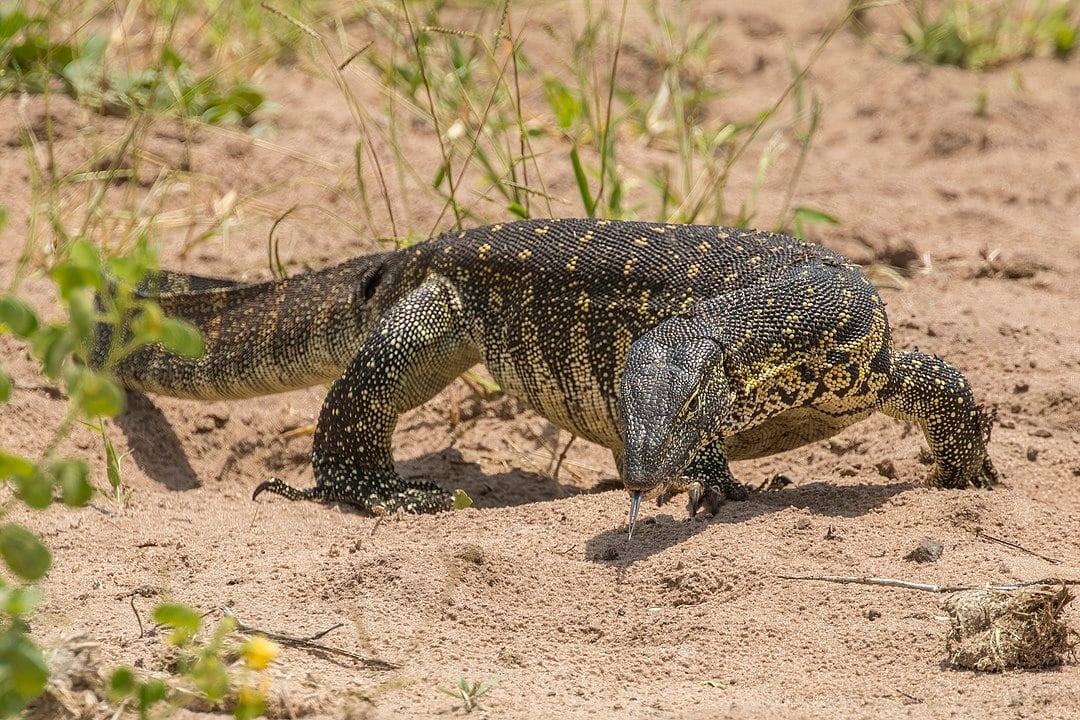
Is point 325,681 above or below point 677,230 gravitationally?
below

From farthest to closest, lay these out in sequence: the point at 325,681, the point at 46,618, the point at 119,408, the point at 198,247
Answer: the point at 198,247 < the point at 46,618 < the point at 325,681 < the point at 119,408

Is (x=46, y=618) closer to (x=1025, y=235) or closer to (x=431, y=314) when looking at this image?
(x=431, y=314)

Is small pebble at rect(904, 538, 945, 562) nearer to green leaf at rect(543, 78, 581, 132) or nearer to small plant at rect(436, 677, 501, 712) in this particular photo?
small plant at rect(436, 677, 501, 712)

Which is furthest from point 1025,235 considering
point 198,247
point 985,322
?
point 198,247

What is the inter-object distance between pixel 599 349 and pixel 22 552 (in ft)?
13.5

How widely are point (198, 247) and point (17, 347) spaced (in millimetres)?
1836

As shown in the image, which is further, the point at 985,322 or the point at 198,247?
the point at 198,247

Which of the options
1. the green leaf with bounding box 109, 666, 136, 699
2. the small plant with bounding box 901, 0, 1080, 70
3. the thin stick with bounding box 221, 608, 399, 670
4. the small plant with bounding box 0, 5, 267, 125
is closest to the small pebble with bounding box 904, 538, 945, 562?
the thin stick with bounding box 221, 608, 399, 670

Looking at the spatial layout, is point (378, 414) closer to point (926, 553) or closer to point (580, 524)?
point (580, 524)

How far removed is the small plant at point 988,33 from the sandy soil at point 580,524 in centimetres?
185

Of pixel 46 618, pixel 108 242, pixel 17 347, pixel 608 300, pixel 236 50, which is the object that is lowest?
pixel 46 618

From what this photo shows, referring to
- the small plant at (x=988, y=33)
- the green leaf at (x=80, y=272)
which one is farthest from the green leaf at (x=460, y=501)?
the small plant at (x=988, y=33)

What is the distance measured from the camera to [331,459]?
6902 mm

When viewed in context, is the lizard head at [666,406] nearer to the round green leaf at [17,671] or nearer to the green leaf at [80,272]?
the green leaf at [80,272]
